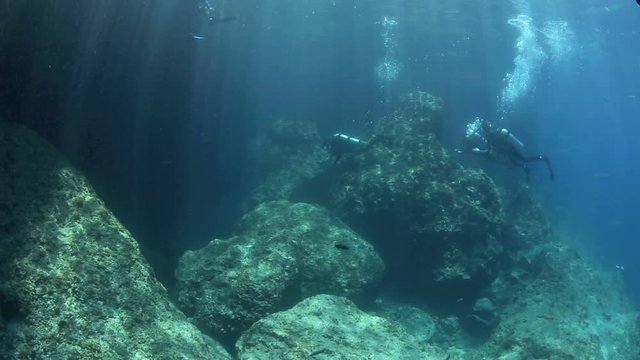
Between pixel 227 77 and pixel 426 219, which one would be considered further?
pixel 227 77

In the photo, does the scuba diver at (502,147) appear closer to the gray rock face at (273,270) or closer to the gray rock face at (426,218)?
the gray rock face at (426,218)

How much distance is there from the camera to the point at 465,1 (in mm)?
24844

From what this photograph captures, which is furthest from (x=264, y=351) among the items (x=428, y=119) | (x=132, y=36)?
(x=428, y=119)

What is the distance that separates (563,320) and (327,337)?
8707 mm

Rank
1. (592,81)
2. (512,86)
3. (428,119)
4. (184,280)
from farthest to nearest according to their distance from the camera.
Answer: (592,81), (512,86), (428,119), (184,280)

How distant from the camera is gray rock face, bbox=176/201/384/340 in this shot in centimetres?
805

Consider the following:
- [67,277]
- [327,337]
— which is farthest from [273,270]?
[67,277]

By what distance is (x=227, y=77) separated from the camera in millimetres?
25625

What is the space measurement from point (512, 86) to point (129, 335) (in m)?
39.4

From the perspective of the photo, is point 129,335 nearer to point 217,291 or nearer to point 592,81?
point 217,291

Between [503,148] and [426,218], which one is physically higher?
[503,148]

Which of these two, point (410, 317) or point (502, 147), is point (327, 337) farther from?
point (502, 147)

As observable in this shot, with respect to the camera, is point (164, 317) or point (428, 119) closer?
point (164, 317)

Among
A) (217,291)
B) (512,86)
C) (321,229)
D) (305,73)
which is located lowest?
(217,291)
